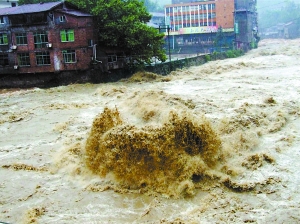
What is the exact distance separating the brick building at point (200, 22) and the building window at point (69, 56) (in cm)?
2922

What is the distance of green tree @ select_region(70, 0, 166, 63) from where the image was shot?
80.8 ft

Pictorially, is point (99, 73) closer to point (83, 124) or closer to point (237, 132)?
point (83, 124)

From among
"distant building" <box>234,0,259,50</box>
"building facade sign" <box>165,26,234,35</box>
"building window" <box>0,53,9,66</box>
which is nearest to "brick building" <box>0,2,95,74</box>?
"building window" <box>0,53,9,66</box>

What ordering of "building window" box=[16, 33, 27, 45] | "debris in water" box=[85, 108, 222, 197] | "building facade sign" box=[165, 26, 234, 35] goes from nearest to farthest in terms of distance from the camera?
"debris in water" box=[85, 108, 222, 197] → "building window" box=[16, 33, 27, 45] → "building facade sign" box=[165, 26, 234, 35]

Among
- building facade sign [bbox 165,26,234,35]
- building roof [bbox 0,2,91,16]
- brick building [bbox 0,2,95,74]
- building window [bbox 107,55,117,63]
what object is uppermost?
building facade sign [bbox 165,26,234,35]

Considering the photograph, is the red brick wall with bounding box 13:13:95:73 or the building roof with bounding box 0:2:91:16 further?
the red brick wall with bounding box 13:13:95:73

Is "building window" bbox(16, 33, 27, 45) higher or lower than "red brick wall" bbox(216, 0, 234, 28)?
lower

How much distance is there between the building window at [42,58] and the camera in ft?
81.4

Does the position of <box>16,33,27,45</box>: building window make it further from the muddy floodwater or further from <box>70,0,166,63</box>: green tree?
the muddy floodwater

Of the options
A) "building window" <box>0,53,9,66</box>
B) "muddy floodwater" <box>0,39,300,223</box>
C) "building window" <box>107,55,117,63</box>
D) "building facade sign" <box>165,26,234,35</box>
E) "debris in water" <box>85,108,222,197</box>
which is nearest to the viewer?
"muddy floodwater" <box>0,39,300,223</box>

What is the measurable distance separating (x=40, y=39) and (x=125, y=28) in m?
6.16

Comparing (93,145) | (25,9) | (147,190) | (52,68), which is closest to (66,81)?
(52,68)

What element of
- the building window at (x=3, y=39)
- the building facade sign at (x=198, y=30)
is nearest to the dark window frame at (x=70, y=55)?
the building window at (x=3, y=39)

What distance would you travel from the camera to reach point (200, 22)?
51.8 m
